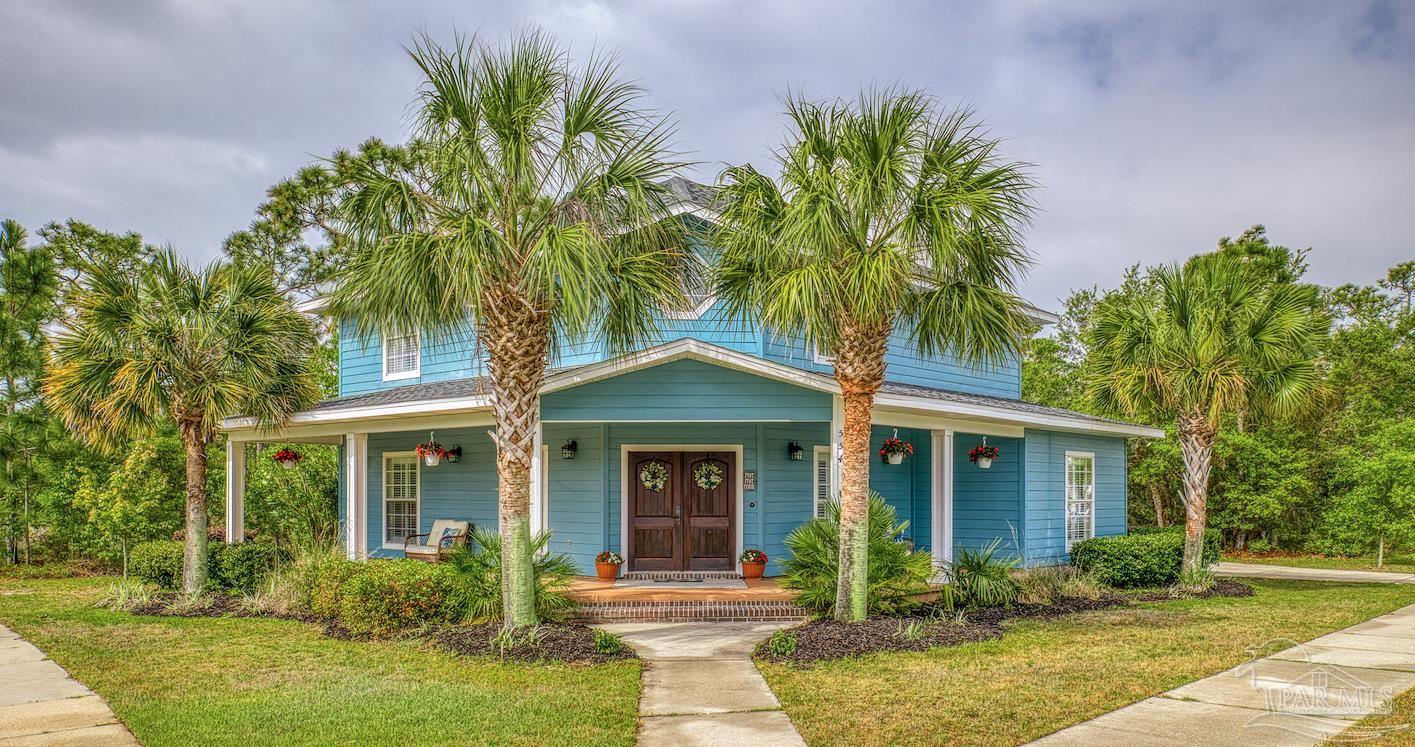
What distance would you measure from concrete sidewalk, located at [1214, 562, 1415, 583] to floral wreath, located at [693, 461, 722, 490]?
33.7 ft

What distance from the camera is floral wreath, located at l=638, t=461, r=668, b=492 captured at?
1325cm

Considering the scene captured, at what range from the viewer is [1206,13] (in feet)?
43.2

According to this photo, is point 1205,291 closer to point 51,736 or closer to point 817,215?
point 817,215

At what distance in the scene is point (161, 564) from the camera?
1343cm

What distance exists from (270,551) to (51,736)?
755cm

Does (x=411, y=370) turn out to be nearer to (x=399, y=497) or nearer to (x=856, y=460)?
(x=399, y=497)

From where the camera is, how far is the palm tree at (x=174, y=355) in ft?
38.2

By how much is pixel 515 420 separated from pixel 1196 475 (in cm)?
1090

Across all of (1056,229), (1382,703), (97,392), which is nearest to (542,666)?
(1382,703)

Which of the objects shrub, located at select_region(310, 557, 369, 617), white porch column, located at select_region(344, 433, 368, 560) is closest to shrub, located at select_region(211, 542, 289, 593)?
white porch column, located at select_region(344, 433, 368, 560)

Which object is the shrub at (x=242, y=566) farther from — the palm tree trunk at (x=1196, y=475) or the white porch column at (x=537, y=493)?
the palm tree trunk at (x=1196, y=475)

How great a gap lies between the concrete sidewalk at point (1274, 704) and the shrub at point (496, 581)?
5.80 m

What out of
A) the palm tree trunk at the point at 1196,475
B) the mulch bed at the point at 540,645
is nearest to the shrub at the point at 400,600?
the mulch bed at the point at 540,645

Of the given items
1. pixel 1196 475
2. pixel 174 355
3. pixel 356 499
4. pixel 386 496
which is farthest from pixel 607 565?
pixel 1196 475
